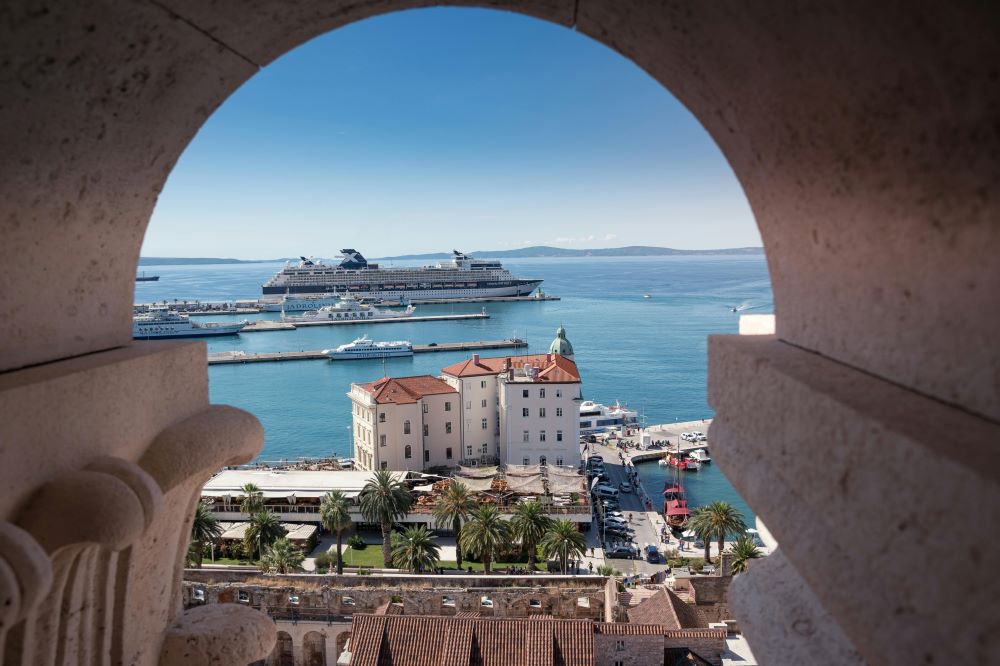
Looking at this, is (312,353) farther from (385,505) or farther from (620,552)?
(620,552)

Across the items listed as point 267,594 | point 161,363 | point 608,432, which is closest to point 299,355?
point 608,432

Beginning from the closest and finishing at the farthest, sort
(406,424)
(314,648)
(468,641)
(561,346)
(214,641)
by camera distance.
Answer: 1. (214,641)
2. (468,641)
3. (314,648)
4. (406,424)
5. (561,346)

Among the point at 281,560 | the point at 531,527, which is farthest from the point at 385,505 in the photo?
the point at 531,527

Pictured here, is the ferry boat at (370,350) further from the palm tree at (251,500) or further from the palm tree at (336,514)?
the palm tree at (336,514)

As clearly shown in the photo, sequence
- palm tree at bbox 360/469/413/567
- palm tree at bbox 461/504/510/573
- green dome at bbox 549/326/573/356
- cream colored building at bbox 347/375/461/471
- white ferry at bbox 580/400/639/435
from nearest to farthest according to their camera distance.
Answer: palm tree at bbox 461/504/510/573, palm tree at bbox 360/469/413/567, cream colored building at bbox 347/375/461/471, green dome at bbox 549/326/573/356, white ferry at bbox 580/400/639/435

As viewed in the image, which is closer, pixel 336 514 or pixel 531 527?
pixel 531 527

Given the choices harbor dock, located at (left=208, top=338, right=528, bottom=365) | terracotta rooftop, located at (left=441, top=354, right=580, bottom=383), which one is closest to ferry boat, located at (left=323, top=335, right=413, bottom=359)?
harbor dock, located at (left=208, top=338, right=528, bottom=365)

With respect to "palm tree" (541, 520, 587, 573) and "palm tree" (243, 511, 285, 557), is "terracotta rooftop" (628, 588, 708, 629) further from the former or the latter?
"palm tree" (243, 511, 285, 557)
